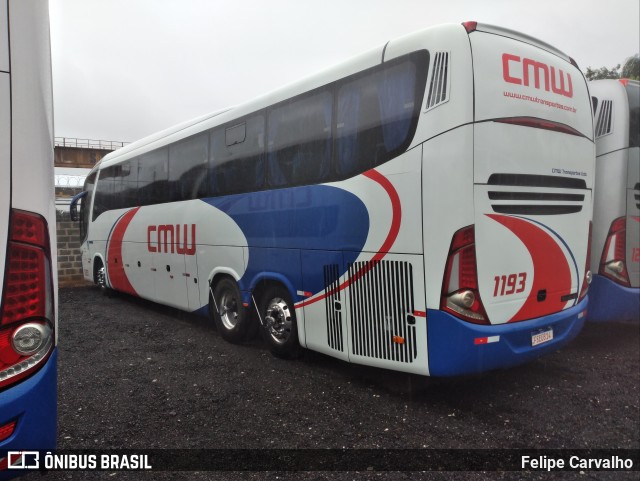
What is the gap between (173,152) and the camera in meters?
7.35

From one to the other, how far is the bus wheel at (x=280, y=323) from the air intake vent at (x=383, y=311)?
106cm

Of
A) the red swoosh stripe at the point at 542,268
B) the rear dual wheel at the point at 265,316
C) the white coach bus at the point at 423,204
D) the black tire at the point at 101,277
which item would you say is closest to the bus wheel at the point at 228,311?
the rear dual wheel at the point at 265,316

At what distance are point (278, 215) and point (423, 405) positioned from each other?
2532 millimetres

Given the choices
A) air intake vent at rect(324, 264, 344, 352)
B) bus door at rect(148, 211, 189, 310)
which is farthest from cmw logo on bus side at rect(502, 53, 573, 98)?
bus door at rect(148, 211, 189, 310)

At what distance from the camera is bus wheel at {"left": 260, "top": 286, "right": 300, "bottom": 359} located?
209 inches

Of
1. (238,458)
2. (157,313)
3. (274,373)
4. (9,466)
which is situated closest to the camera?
(9,466)

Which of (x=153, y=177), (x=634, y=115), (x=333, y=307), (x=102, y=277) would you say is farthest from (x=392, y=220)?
(x=102, y=277)

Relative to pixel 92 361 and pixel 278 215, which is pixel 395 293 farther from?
pixel 92 361

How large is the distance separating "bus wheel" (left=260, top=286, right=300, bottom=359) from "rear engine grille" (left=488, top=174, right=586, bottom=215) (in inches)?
99.6

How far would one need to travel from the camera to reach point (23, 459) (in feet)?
6.72

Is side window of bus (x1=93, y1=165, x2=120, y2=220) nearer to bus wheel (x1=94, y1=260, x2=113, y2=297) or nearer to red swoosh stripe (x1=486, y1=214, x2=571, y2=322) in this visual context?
bus wheel (x1=94, y1=260, x2=113, y2=297)

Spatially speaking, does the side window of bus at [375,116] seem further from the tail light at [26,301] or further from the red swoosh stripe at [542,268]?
the tail light at [26,301]

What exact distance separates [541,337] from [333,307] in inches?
77.1

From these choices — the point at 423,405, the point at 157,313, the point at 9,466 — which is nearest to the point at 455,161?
the point at 423,405
